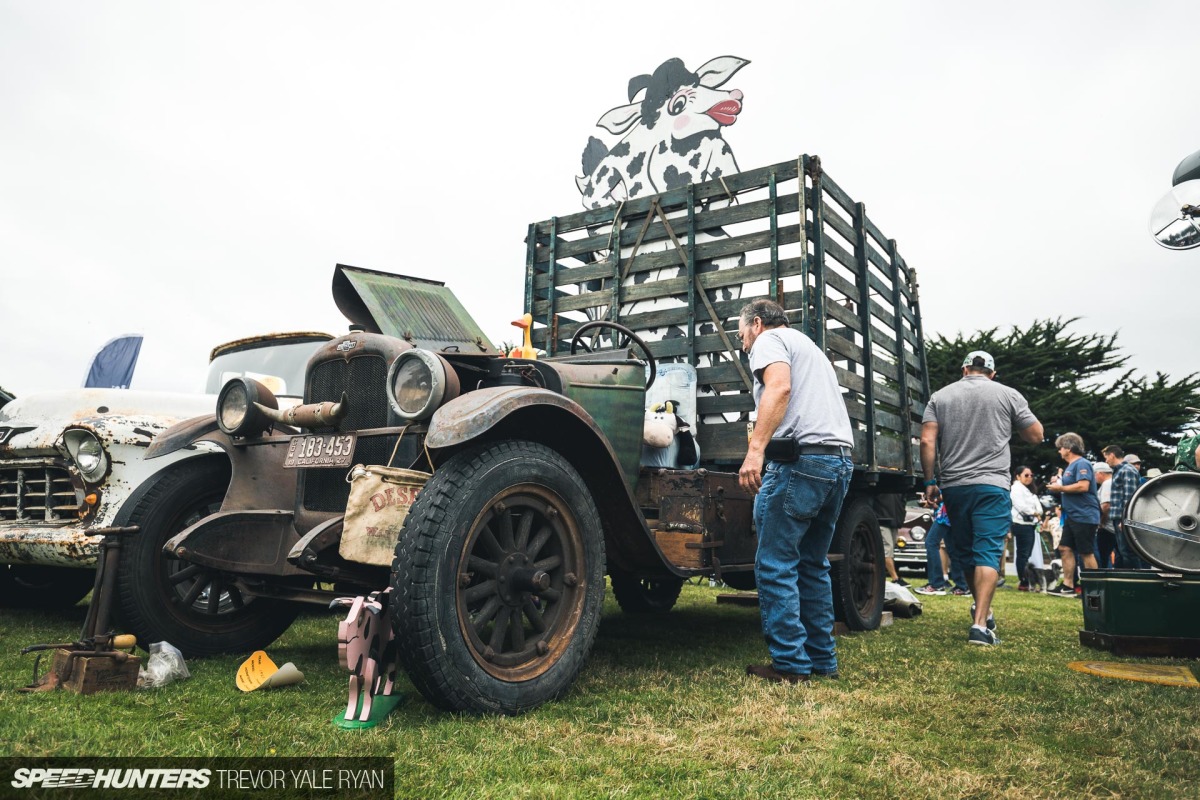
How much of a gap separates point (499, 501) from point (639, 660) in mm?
1424

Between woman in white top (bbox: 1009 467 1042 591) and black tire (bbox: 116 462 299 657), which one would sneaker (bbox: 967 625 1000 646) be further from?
woman in white top (bbox: 1009 467 1042 591)

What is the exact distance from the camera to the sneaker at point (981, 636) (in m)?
4.32

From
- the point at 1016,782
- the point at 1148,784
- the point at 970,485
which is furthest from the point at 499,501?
the point at 970,485

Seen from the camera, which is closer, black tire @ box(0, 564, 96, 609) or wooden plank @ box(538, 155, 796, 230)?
black tire @ box(0, 564, 96, 609)

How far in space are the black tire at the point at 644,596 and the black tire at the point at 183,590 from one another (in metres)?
2.40

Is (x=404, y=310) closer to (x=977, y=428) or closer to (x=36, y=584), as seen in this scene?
(x=36, y=584)

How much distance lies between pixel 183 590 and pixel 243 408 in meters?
0.85

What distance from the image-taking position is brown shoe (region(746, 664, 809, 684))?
10.4 feet

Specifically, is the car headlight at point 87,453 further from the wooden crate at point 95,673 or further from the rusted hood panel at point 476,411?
the rusted hood panel at point 476,411

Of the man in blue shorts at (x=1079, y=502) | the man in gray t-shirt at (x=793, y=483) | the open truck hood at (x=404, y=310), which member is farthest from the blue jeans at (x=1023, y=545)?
the open truck hood at (x=404, y=310)

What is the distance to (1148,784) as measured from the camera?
78.7 inches

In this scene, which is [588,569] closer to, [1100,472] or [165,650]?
[165,650]

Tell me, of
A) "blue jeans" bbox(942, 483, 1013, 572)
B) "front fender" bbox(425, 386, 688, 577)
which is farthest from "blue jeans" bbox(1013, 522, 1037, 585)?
"front fender" bbox(425, 386, 688, 577)

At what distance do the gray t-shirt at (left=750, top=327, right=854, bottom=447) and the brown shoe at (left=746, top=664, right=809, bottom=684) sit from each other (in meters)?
0.96
